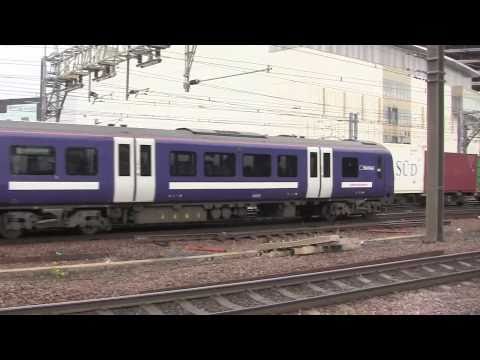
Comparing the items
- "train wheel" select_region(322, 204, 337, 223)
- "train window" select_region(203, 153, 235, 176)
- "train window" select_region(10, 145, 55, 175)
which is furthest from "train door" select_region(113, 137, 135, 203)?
"train wheel" select_region(322, 204, 337, 223)

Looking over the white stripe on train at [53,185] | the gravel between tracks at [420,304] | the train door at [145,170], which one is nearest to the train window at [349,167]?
the train door at [145,170]

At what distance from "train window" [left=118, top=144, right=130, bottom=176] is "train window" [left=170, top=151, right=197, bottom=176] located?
1.43 m

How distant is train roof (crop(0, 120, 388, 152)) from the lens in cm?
1452

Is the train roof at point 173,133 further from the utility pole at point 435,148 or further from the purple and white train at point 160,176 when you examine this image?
the utility pole at point 435,148

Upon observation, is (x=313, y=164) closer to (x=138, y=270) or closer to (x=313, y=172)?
(x=313, y=172)

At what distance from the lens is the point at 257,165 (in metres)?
18.7

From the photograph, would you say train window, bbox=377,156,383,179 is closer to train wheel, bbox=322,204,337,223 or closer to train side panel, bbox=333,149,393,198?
train side panel, bbox=333,149,393,198

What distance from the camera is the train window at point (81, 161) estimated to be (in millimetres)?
14953

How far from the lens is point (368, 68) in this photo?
198 feet

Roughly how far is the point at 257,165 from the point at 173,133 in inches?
128

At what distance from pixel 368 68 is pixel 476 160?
27987 mm

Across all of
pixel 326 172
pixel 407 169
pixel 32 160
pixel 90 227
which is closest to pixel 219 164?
pixel 90 227
